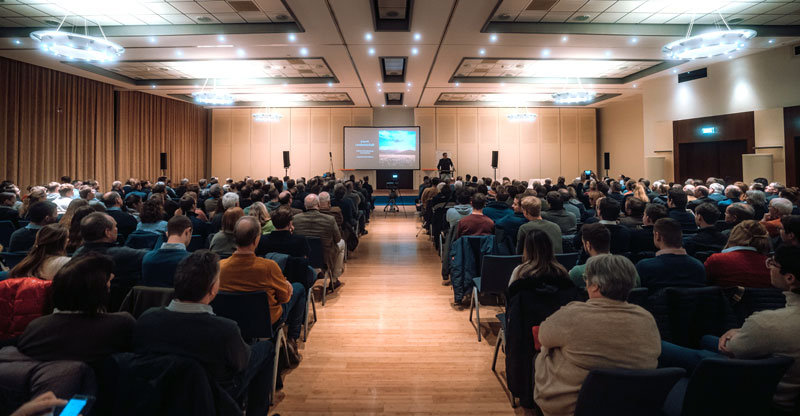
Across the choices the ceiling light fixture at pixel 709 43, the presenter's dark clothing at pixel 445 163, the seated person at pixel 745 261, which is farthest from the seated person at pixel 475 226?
the presenter's dark clothing at pixel 445 163

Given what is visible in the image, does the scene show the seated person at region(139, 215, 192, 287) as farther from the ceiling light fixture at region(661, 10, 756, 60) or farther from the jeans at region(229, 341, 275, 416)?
the ceiling light fixture at region(661, 10, 756, 60)

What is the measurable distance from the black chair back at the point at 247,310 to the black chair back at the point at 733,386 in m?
2.21

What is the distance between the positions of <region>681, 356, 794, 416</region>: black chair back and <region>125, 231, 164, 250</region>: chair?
13.7 feet

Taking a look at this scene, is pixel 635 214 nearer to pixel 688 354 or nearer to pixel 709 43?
pixel 688 354

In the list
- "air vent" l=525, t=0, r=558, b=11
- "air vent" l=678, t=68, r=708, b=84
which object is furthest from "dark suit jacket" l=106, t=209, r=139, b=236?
"air vent" l=678, t=68, r=708, b=84

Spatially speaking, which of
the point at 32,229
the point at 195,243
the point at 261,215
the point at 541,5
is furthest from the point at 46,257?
the point at 541,5

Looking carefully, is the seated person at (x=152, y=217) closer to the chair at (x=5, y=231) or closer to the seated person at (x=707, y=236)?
the chair at (x=5, y=231)

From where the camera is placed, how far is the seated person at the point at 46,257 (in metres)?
2.34

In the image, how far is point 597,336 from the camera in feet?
5.75

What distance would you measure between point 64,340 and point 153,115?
15862 mm

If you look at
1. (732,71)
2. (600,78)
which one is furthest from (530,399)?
(600,78)

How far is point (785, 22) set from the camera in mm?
8219

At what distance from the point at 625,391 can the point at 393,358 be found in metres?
2.25

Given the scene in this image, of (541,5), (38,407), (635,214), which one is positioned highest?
(541,5)
